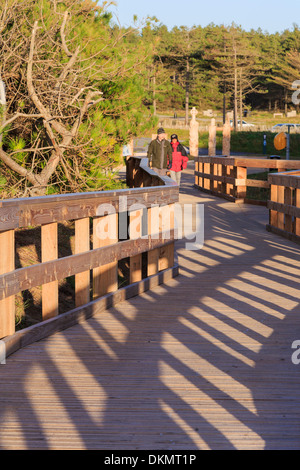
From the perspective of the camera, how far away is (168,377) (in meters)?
5.10

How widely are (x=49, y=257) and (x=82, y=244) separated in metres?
0.63

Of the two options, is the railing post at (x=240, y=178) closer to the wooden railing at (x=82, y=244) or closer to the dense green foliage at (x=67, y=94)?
the dense green foliage at (x=67, y=94)

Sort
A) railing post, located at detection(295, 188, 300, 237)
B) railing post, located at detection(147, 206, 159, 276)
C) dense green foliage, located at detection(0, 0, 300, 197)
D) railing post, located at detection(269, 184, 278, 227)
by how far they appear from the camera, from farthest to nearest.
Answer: railing post, located at detection(269, 184, 278, 227), railing post, located at detection(295, 188, 300, 237), dense green foliage, located at detection(0, 0, 300, 197), railing post, located at detection(147, 206, 159, 276)

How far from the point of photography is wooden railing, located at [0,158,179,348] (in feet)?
18.2

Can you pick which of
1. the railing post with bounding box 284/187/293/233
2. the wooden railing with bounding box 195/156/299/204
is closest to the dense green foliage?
the railing post with bounding box 284/187/293/233

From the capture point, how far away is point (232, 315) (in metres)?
7.18

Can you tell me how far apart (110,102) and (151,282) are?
618cm

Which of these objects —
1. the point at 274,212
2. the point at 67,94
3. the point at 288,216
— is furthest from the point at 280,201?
the point at 67,94

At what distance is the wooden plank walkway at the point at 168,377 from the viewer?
399 cm

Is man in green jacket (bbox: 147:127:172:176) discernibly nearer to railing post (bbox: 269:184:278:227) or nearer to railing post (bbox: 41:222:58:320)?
railing post (bbox: 269:184:278:227)

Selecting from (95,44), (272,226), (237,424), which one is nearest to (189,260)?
(272,226)

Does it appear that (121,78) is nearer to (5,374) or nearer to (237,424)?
(5,374)

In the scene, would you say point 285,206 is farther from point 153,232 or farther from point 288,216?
→ point 153,232

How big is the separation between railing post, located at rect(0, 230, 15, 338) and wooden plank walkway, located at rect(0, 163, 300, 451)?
242 millimetres
